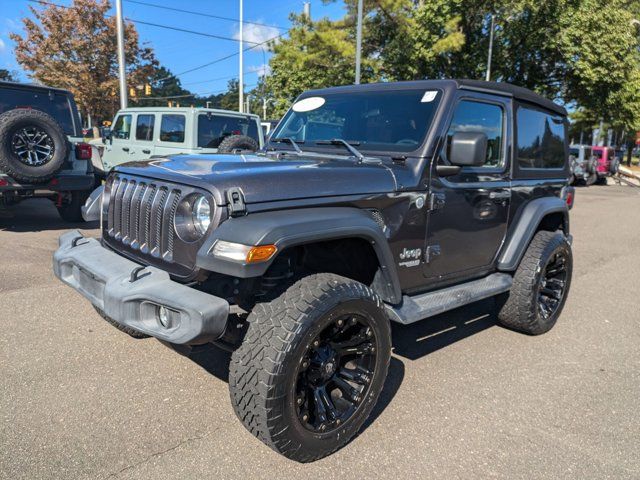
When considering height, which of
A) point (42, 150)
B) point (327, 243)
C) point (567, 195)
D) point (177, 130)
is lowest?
point (327, 243)

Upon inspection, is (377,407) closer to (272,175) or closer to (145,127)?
(272,175)

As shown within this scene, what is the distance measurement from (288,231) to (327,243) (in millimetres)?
491

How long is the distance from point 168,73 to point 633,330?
9022cm

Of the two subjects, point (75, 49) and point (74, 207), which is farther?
point (75, 49)

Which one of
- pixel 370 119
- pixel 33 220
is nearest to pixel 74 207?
pixel 33 220

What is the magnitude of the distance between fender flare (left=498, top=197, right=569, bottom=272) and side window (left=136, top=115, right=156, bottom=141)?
7309mm

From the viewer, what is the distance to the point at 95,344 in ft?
12.2

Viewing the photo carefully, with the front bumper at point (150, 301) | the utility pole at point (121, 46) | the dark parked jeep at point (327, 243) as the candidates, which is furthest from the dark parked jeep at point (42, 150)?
the utility pole at point (121, 46)

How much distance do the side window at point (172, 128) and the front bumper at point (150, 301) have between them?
6447 mm

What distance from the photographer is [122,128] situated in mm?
10266

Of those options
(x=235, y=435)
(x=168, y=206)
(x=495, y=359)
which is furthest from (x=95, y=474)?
(x=495, y=359)

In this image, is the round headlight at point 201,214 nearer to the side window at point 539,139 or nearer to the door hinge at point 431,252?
the door hinge at point 431,252

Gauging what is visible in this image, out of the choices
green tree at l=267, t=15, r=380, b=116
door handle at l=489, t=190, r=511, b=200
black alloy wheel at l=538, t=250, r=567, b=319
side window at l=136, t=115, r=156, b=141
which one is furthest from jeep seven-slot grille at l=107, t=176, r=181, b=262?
green tree at l=267, t=15, r=380, b=116

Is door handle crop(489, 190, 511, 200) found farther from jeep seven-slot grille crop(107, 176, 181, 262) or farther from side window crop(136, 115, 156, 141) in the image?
side window crop(136, 115, 156, 141)
